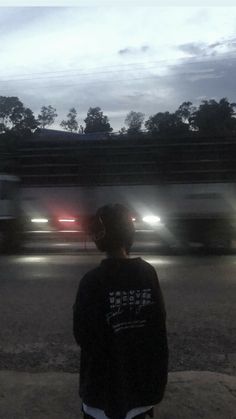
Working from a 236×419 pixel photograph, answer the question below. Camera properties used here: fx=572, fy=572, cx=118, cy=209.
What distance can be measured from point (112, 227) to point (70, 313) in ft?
17.8

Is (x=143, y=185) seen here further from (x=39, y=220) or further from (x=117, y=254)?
(x=117, y=254)

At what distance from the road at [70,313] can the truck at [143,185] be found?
1.88 metres

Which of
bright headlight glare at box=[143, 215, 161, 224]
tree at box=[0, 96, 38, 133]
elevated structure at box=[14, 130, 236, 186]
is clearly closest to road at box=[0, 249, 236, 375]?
bright headlight glare at box=[143, 215, 161, 224]

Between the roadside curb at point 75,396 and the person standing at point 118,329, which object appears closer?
the person standing at point 118,329

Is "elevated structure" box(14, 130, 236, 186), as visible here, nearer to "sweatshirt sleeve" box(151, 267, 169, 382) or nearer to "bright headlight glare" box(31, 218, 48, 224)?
"bright headlight glare" box(31, 218, 48, 224)

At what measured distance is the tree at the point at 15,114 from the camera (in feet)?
179

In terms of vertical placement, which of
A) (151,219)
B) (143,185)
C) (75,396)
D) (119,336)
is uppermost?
(119,336)

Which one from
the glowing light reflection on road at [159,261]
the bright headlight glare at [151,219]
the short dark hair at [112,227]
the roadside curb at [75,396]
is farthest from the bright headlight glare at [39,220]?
the short dark hair at [112,227]

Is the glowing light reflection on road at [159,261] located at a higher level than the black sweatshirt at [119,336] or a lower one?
lower

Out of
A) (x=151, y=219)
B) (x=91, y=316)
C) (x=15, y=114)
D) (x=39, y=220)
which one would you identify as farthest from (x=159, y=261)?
(x=15, y=114)

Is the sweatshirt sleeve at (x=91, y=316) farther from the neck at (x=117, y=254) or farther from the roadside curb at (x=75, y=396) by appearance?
the roadside curb at (x=75, y=396)

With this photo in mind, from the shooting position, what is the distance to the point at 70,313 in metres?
7.70

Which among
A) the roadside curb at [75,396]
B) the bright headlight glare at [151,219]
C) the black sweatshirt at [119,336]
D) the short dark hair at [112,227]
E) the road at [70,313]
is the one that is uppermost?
the short dark hair at [112,227]

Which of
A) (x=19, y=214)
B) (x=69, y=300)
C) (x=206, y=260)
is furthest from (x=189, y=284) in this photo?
(x=19, y=214)
